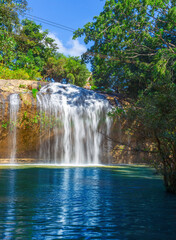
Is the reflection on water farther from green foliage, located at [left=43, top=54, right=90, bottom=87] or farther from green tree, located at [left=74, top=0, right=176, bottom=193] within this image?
green foliage, located at [left=43, top=54, right=90, bottom=87]

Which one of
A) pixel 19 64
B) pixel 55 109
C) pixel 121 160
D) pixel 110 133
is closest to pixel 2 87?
pixel 55 109

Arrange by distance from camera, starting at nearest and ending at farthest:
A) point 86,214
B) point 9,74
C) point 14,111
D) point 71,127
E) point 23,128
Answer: point 86,214
point 14,111
point 23,128
point 71,127
point 9,74

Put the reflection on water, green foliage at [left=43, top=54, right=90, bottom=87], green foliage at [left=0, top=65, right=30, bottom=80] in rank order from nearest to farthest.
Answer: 1. the reflection on water
2. green foliage at [left=0, top=65, right=30, bottom=80]
3. green foliage at [left=43, top=54, right=90, bottom=87]

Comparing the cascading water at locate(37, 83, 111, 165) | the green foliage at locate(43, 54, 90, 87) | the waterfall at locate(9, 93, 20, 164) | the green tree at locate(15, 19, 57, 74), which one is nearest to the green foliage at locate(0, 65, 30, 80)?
the cascading water at locate(37, 83, 111, 165)

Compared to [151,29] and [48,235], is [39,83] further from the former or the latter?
[48,235]

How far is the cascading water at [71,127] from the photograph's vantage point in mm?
19359

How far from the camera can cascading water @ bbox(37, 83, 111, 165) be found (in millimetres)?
19359

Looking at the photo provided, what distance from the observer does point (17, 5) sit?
563 inches

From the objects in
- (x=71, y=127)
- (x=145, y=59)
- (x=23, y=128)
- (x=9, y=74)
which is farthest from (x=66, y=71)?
(x=23, y=128)

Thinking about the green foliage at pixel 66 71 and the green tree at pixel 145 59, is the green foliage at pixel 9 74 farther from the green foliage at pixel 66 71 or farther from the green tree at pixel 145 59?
the green foliage at pixel 66 71

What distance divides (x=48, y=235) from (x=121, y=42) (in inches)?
652

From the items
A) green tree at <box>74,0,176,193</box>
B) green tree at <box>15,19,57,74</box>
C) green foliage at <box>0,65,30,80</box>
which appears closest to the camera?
green tree at <box>74,0,176,193</box>

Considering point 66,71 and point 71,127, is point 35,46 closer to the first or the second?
point 66,71

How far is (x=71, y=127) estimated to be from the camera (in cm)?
1969
